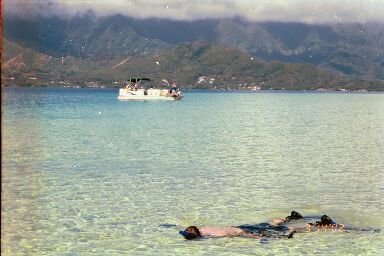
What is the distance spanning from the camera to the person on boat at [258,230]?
2085 centimetres

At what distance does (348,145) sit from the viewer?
5838 cm

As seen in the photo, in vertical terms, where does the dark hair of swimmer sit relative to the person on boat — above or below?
above

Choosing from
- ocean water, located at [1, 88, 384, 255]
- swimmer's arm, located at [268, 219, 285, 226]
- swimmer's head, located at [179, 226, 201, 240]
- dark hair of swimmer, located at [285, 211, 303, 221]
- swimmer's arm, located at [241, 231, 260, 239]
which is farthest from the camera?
dark hair of swimmer, located at [285, 211, 303, 221]

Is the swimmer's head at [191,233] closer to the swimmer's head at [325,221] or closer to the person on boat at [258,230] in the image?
the person on boat at [258,230]

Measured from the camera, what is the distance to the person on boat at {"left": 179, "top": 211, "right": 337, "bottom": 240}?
20.9m

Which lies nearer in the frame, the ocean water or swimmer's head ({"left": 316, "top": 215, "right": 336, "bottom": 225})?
the ocean water

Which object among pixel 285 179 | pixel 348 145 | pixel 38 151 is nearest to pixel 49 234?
pixel 285 179

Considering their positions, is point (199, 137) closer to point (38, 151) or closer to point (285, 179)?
point (38, 151)

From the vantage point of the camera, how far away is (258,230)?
21.9 metres

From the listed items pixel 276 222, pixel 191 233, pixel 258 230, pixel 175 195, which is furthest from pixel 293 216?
pixel 175 195

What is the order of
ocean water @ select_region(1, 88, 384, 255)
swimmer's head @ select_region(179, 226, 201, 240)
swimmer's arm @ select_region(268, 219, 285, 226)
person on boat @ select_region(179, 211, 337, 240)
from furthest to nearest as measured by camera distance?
swimmer's arm @ select_region(268, 219, 285, 226)
person on boat @ select_region(179, 211, 337, 240)
swimmer's head @ select_region(179, 226, 201, 240)
ocean water @ select_region(1, 88, 384, 255)

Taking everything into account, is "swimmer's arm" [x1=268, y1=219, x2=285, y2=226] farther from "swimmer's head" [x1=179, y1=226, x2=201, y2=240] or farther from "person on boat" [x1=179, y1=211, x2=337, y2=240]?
"swimmer's head" [x1=179, y1=226, x2=201, y2=240]

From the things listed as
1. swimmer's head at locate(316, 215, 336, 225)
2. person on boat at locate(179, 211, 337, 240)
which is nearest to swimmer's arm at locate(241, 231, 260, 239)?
person on boat at locate(179, 211, 337, 240)

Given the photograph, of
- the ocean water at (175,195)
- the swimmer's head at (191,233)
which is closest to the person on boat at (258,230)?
the swimmer's head at (191,233)
